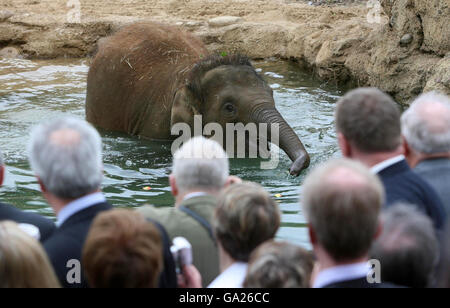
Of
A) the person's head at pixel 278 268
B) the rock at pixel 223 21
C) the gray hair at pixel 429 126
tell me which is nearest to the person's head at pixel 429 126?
the gray hair at pixel 429 126

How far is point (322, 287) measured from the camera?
124 inches

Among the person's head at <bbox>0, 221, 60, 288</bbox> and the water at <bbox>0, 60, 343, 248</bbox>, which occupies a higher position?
the person's head at <bbox>0, 221, 60, 288</bbox>

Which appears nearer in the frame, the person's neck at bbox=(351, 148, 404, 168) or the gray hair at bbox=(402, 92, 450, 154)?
the person's neck at bbox=(351, 148, 404, 168)

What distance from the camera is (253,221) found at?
137 inches

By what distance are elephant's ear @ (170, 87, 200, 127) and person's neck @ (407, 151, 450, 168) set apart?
4788mm

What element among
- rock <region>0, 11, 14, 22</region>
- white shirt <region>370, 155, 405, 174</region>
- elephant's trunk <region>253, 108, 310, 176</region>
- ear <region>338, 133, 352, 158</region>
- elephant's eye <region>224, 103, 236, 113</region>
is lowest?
elephant's trunk <region>253, 108, 310, 176</region>

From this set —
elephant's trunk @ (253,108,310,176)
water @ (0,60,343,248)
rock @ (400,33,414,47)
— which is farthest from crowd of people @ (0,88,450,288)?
rock @ (400,33,414,47)

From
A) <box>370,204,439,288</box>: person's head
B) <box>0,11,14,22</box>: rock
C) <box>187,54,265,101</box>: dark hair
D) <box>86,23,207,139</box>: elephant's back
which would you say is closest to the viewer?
<box>370,204,439,288</box>: person's head

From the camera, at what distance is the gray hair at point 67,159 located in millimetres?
3730

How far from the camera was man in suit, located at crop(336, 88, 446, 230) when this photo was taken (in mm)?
4184

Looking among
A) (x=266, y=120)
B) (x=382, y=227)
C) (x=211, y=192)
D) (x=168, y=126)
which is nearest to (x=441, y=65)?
(x=266, y=120)

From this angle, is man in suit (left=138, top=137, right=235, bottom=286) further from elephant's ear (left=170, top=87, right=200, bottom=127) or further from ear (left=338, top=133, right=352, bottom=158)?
elephant's ear (left=170, top=87, right=200, bottom=127)

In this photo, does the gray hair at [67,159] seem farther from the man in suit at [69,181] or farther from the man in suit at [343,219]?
the man in suit at [343,219]
